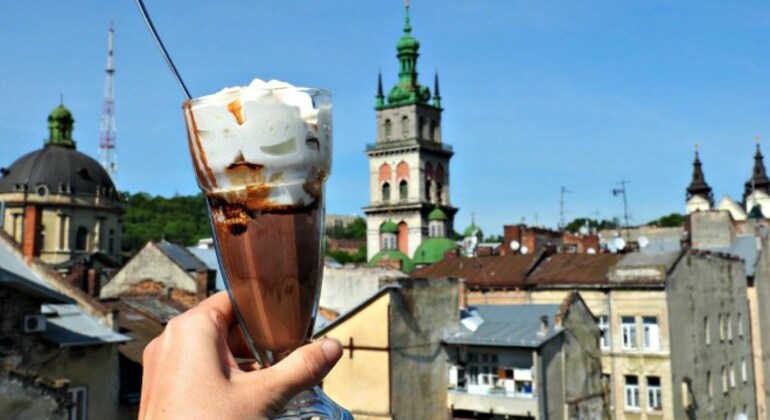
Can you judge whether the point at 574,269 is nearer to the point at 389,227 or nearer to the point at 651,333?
the point at 651,333

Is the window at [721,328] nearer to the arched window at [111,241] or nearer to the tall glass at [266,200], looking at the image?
the tall glass at [266,200]

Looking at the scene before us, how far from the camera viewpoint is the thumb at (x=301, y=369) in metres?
2.19

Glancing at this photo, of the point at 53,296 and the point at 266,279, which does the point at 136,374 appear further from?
the point at 266,279

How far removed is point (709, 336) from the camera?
89.9ft

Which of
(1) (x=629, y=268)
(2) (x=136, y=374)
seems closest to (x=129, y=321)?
(2) (x=136, y=374)

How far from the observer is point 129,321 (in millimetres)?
18562

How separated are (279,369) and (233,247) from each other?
47 centimetres

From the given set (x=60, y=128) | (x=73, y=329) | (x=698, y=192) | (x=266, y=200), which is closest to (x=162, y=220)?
(x=60, y=128)

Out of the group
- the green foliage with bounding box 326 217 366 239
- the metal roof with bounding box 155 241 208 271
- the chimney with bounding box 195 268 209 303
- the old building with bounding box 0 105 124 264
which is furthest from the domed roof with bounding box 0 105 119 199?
the green foliage with bounding box 326 217 366 239

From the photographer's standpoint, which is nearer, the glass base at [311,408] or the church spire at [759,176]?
the glass base at [311,408]

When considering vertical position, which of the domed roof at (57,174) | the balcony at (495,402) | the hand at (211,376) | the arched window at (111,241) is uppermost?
the domed roof at (57,174)

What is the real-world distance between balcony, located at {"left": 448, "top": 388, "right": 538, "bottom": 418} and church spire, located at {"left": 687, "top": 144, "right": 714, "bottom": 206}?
240 ft

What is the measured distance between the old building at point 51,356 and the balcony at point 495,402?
900 centimetres

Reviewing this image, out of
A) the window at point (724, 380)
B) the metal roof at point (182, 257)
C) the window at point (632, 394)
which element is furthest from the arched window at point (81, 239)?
the window at point (724, 380)
